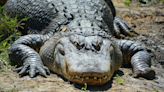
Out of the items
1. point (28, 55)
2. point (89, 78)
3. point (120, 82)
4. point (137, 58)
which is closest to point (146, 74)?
point (137, 58)

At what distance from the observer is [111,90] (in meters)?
6.00

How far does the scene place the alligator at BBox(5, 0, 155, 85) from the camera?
6.04 m

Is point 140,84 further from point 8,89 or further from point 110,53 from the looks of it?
point 8,89

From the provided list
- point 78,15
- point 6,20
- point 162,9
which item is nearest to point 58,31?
point 78,15

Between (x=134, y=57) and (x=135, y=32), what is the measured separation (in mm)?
1798

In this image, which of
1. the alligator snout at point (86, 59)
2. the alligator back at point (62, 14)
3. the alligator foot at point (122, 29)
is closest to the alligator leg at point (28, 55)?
the alligator snout at point (86, 59)

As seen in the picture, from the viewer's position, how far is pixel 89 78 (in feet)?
19.3

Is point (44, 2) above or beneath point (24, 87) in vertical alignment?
above

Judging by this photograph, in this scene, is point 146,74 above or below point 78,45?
below

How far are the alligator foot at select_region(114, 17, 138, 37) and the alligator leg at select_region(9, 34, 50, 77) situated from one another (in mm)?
1988

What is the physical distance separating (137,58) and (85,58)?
134cm

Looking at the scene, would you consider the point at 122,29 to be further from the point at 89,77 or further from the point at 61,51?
the point at 89,77

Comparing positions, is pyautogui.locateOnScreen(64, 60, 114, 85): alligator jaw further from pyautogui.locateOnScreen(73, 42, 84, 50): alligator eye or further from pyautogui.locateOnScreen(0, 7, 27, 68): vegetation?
pyautogui.locateOnScreen(0, 7, 27, 68): vegetation

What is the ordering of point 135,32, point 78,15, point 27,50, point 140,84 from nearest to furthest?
1. point 140,84
2. point 27,50
3. point 78,15
4. point 135,32
